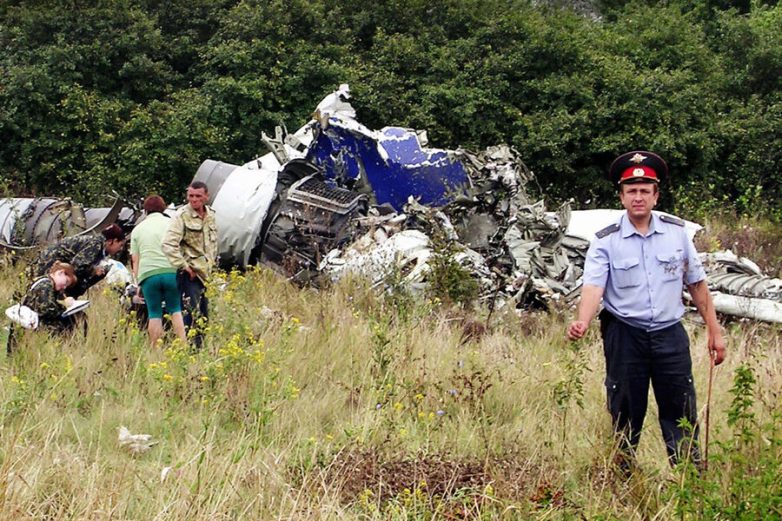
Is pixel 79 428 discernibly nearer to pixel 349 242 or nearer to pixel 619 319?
pixel 619 319

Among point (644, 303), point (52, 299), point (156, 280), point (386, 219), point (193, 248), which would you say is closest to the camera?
point (644, 303)

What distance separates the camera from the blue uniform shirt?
149 inches

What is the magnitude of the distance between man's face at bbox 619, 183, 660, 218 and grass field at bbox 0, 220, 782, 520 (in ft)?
2.52

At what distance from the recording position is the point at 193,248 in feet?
21.8

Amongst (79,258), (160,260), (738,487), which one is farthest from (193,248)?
(738,487)

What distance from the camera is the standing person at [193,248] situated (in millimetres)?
6570

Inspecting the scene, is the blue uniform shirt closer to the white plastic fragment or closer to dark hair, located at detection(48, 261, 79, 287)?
the white plastic fragment

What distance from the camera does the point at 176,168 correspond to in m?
14.3

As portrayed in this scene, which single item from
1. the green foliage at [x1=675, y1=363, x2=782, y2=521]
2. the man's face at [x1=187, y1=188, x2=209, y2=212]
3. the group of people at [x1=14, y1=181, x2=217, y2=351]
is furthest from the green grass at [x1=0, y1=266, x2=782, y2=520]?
the man's face at [x1=187, y1=188, x2=209, y2=212]

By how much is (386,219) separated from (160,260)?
12.2ft

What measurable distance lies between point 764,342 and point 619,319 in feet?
10.7

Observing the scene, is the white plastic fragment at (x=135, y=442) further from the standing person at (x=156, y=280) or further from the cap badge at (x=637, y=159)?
the cap badge at (x=637, y=159)

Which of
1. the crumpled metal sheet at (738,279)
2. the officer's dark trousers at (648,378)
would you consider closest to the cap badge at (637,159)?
the officer's dark trousers at (648,378)

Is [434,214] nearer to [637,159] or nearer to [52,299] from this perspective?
[52,299]
